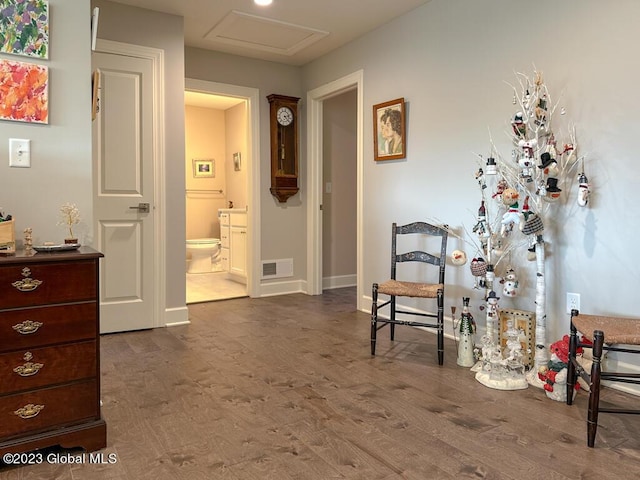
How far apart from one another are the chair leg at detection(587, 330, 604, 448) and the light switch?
2.35 m

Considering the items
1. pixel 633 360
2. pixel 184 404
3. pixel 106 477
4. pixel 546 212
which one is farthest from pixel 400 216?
pixel 106 477

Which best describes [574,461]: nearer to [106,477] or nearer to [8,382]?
[106,477]

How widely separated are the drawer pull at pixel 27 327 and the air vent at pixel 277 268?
3.33 meters

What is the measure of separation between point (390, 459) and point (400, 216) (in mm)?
2388

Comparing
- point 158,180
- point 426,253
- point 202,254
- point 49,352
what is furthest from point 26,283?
point 202,254

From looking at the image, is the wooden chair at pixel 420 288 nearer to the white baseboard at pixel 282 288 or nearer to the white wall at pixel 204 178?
the white baseboard at pixel 282 288

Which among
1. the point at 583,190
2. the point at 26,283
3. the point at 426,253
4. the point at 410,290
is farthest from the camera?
the point at 426,253

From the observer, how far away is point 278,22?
3.94 metres

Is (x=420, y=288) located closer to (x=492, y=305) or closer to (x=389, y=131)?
(x=492, y=305)

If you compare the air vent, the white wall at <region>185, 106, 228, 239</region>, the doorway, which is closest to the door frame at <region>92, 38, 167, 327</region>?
the air vent

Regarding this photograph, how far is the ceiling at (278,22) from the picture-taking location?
361 centimetres

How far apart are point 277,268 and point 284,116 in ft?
5.27

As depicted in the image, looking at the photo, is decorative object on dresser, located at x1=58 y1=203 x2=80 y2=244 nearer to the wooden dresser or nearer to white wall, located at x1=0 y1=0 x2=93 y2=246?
white wall, located at x1=0 y1=0 x2=93 y2=246

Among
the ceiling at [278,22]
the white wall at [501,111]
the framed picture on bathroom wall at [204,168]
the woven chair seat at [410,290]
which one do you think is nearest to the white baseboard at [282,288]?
the white wall at [501,111]
